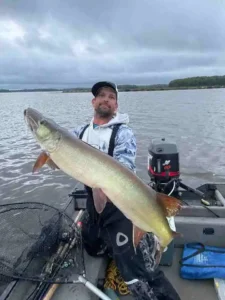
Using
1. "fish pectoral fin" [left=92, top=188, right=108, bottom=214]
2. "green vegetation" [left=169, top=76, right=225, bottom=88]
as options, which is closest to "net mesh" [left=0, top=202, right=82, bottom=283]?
"fish pectoral fin" [left=92, top=188, right=108, bottom=214]

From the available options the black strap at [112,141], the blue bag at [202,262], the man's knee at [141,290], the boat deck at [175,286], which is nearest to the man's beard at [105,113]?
the black strap at [112,141]

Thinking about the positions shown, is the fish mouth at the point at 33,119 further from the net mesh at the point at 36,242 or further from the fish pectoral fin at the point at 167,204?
the net mesh at the point at 36,242

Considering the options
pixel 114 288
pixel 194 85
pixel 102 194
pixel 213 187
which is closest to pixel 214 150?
pixel 213 187

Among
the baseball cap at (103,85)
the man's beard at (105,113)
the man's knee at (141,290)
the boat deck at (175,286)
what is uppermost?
the baseball cap at (103,85)

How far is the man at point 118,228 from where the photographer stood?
3.37m

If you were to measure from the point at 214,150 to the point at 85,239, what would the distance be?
11713 millimetres

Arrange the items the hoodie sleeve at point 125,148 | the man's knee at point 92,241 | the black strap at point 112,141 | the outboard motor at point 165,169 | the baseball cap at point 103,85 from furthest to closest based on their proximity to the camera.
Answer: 1. the outboard motor at point 165,169
2. the baseball cap at point 103,85
3. the man's knee at point 92,241
4. the black strap at point 112,141
5. the hoodie sleeve at point 125,148

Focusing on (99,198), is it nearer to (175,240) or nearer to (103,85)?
(103,85)

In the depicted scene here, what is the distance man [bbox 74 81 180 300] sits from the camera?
11.1ft

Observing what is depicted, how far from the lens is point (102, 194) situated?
278 centimetres

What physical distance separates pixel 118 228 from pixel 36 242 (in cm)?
103

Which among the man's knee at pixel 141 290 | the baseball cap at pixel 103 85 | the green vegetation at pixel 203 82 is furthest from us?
the green vegetation at pixel 203 82

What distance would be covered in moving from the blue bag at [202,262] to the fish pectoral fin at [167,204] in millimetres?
1467

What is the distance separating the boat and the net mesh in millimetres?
117
